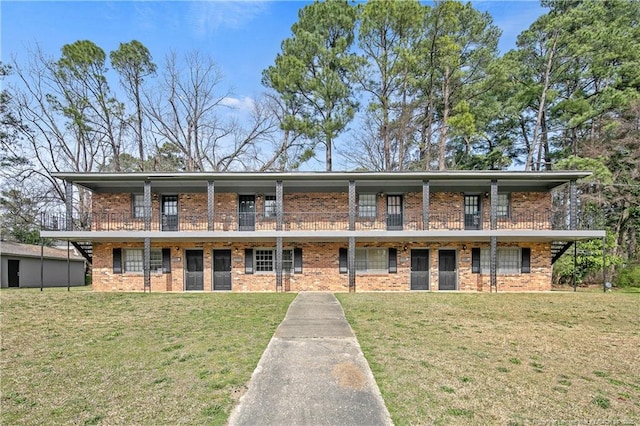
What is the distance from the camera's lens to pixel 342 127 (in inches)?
849

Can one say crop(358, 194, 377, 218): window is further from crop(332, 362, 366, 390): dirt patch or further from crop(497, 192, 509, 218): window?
crop(332, 362, 366, 390): dirt patch

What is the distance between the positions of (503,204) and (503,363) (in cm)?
1231

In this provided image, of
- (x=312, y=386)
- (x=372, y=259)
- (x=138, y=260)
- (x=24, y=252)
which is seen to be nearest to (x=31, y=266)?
(x=24, y=252)

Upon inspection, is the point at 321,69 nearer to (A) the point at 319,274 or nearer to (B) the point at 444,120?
(B) the point at 444,120

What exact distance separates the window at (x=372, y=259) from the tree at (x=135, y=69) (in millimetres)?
17997

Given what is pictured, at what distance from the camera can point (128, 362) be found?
16.1ft

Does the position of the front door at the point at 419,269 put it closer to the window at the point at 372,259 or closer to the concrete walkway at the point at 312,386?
the window at the point at 372,259

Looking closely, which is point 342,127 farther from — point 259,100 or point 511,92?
point 511,92

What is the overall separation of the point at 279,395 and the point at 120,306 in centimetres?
854

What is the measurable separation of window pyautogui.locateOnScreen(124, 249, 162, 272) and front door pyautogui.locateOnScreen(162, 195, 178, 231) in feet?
3.95

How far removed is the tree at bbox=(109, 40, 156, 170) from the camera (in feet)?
75.2

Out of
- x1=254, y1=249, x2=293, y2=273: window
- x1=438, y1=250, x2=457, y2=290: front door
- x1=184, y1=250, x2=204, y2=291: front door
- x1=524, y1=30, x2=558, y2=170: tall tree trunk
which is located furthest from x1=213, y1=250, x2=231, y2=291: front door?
x1=524, y1=30, x2=558, y2=170: tall tree trunk

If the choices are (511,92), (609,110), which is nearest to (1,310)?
(511,92)

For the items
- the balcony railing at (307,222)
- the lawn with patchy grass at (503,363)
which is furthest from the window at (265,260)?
the lawn with patchy grass at (503,363)
